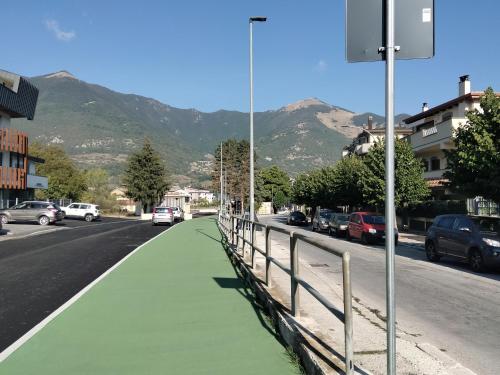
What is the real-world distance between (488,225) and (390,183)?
42.4 feet

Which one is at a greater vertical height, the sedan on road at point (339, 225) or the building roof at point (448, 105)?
the building roof at point (448, 105)

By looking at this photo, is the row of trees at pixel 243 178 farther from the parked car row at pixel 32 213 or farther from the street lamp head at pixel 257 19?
the street lamp head at pixel 257 19

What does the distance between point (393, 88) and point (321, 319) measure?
3.95 meters

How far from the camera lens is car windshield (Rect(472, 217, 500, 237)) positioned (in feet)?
47.1

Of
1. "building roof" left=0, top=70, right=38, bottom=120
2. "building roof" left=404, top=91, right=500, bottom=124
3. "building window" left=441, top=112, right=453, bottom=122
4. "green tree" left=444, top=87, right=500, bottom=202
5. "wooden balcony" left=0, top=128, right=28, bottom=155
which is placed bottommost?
"green tree" left=444, top=87, right=500, bottom=202

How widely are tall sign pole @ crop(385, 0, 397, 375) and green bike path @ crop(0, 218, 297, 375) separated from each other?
5.72 feet

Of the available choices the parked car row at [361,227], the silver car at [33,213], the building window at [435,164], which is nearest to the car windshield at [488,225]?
the parked car row at [361,227]

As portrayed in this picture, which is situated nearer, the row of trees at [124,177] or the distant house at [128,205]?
the row of trees at [124,177]

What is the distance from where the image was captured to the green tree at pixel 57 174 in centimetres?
7429

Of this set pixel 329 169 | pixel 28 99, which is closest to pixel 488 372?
pixel 329 169

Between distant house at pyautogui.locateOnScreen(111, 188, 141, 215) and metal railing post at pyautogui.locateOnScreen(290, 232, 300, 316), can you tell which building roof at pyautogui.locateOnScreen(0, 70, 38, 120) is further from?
metal railing post at pyautogui.locateOnScreen(290, 232, 300, 316)

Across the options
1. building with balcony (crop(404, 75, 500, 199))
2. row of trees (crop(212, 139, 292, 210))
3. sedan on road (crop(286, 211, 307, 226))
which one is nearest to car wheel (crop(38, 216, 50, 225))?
sedan on road (crop(286, 211, 307, 226))

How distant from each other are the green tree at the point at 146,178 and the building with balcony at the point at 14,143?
28627 millimetres

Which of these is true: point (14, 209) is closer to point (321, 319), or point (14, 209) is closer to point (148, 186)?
point (321, 319)
